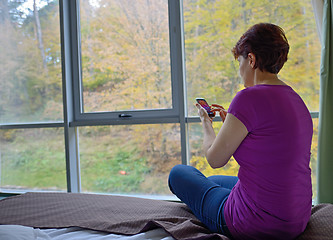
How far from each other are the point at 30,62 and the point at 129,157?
1.35m

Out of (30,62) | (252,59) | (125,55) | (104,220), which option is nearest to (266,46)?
(252,59)

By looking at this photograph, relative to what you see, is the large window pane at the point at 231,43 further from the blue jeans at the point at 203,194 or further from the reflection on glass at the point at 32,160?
the reflection on glass at the point at 32,160

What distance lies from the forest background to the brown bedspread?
1.09 metres

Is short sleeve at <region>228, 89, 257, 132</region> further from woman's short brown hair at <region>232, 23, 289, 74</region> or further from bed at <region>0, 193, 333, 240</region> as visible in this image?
bed at <region>0, 193, 333, 240</region>

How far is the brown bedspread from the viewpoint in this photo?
131cm

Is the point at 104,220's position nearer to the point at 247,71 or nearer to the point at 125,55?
the point at 247,71

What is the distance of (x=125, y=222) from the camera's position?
1.38 m

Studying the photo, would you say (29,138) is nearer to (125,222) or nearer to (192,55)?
(192,55)

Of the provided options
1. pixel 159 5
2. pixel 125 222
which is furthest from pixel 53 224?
pixel 159 5

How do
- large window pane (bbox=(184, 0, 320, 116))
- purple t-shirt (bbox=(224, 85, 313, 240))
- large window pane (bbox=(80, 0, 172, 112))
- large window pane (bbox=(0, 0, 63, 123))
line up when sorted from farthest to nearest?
1. large window pane (bbox=(0, 0, 63, 123))
2. large window pane (bbox=(80, 0, 172, 112))
3. large window pane (bbox=(184, 0, 320, 116))
4. purple t-shirt (bbox=(224, 85, 313, 240))

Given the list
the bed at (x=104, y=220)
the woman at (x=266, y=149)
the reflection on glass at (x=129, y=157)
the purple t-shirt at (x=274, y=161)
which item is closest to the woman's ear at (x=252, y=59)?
the woman at (x=266, y=149)

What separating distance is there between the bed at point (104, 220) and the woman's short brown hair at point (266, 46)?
26.0 inches

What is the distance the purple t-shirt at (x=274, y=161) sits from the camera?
1109mm

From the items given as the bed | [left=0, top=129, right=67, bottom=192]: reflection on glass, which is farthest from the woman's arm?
[left=0, top=129, right=67, bottom=192]: reflection on glass
